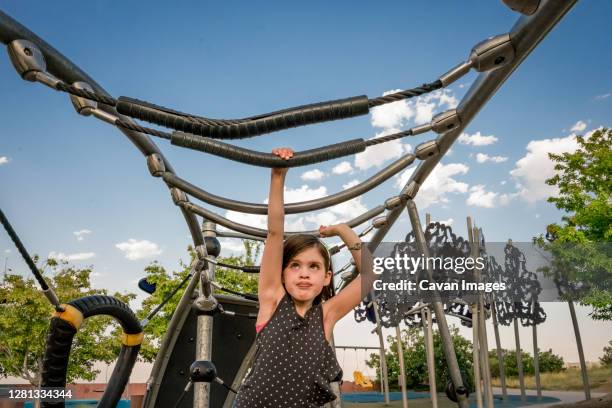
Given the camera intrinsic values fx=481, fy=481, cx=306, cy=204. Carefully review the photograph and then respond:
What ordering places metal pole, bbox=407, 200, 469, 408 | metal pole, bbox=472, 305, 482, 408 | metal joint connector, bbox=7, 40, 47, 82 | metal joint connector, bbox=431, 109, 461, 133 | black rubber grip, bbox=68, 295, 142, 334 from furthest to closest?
1. metal pole, bbox=472, 305, 482, 408
2. metal pole, bbox=407, 200, 469, 408
3. black rubber grip, bbox=68, 295, 142, 334
4. metal joint connector, bbox=431, 109, 461, 133
5. metal joint connector, bbox=7, 40, 47, 82

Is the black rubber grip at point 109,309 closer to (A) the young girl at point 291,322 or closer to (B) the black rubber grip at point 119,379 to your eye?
(B) the black rubber grip at point 119,379

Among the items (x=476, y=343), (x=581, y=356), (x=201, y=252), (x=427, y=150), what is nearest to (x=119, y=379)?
(x=201, y=252)

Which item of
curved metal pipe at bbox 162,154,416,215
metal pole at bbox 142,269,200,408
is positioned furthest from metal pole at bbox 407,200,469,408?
metal pole at bbox 142,269,200,408

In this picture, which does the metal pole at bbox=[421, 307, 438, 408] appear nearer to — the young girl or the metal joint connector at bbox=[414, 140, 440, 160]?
the metal joint connector at bbox=[414, 140, 440, 160]

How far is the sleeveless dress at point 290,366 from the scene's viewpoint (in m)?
1.83

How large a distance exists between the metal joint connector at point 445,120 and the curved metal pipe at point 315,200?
0.85 meters

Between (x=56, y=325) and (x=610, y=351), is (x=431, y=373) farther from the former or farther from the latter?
(x=610, y=351)

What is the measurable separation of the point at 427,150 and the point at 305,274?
131 centimetres

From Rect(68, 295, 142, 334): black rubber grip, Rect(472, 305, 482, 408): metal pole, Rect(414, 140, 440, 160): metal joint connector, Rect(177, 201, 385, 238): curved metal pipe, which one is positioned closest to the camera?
Rect(414, 140, 440, 160): metal joint connector

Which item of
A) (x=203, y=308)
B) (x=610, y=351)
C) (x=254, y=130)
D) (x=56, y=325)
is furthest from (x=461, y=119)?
(x=610, y=351)

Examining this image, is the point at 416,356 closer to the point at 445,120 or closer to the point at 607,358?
the point at 607,358

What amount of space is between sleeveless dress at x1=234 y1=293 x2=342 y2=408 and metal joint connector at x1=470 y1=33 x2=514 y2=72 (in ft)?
4.05

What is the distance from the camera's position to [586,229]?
17.6m

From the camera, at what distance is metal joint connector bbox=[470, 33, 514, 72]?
187cm
